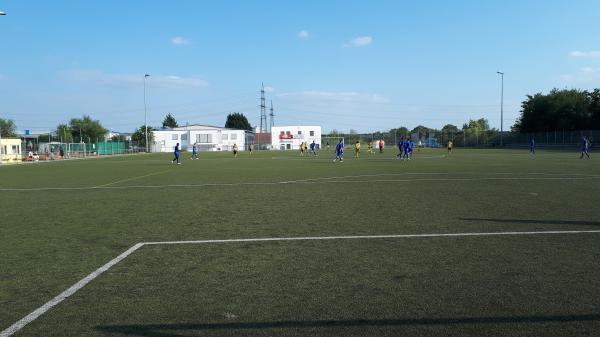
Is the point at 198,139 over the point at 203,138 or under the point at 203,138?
under

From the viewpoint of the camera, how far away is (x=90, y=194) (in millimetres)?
15109

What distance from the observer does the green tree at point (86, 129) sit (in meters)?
113

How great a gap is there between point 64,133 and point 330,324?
119632mm

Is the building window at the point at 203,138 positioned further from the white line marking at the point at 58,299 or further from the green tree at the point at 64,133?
the white line marking at the point at 58,299

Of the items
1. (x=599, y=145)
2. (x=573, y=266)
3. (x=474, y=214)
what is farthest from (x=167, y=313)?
(x=599, y=145)

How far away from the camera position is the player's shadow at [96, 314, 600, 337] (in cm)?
392

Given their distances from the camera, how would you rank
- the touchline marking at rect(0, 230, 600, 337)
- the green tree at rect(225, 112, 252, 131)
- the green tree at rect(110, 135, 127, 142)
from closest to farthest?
the touchline marking at rect(0, 230, 600, 337)
the green tree at rect(110, 135, 127, 142)
the green tree at rect(225, 112, 252, 131)

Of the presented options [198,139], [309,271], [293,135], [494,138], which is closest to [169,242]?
[309,271]

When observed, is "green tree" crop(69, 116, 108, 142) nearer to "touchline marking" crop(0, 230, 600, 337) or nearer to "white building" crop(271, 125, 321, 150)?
"white building" crop(271, 125, 321, 150)

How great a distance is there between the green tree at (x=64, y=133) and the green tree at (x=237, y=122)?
56.1 metres

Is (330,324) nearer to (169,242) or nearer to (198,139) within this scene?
(169,242)

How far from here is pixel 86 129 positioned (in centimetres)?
11331

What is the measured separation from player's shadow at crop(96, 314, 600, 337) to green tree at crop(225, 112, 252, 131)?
526ft

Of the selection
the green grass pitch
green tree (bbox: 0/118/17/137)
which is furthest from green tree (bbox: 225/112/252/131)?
the green grass pitch
